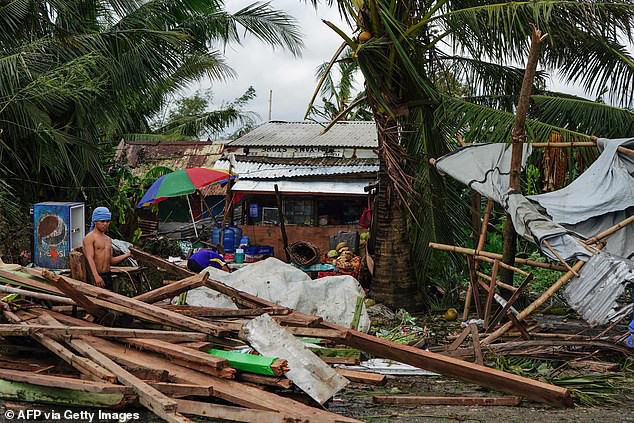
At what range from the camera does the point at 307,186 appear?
18.6 m

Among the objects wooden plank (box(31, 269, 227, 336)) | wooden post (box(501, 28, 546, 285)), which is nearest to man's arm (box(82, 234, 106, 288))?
wooden plank (box(31, 269, 227, 336))

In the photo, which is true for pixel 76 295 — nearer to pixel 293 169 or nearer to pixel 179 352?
pixel 179 352

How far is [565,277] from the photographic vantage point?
7.79 m

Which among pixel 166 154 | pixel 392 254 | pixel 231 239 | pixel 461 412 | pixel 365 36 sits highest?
pixel 365 36

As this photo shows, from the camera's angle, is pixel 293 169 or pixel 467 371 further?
pixel 293 169

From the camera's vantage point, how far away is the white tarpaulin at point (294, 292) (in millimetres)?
9914

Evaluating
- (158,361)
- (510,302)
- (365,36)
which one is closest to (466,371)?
(510,302)

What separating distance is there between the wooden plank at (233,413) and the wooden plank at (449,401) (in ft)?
4.47

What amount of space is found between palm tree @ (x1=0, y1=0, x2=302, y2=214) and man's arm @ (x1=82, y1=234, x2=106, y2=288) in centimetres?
525

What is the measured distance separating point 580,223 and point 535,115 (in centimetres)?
331

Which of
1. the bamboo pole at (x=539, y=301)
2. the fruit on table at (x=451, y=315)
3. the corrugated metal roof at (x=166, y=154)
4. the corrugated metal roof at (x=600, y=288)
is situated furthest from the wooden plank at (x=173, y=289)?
the corrugated metal roof at (x=166, y=154)

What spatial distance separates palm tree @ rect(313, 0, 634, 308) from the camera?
10.5 metres

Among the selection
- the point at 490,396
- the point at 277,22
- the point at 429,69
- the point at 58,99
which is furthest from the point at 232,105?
the point at 490,396

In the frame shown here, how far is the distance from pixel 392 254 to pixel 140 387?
691cm
